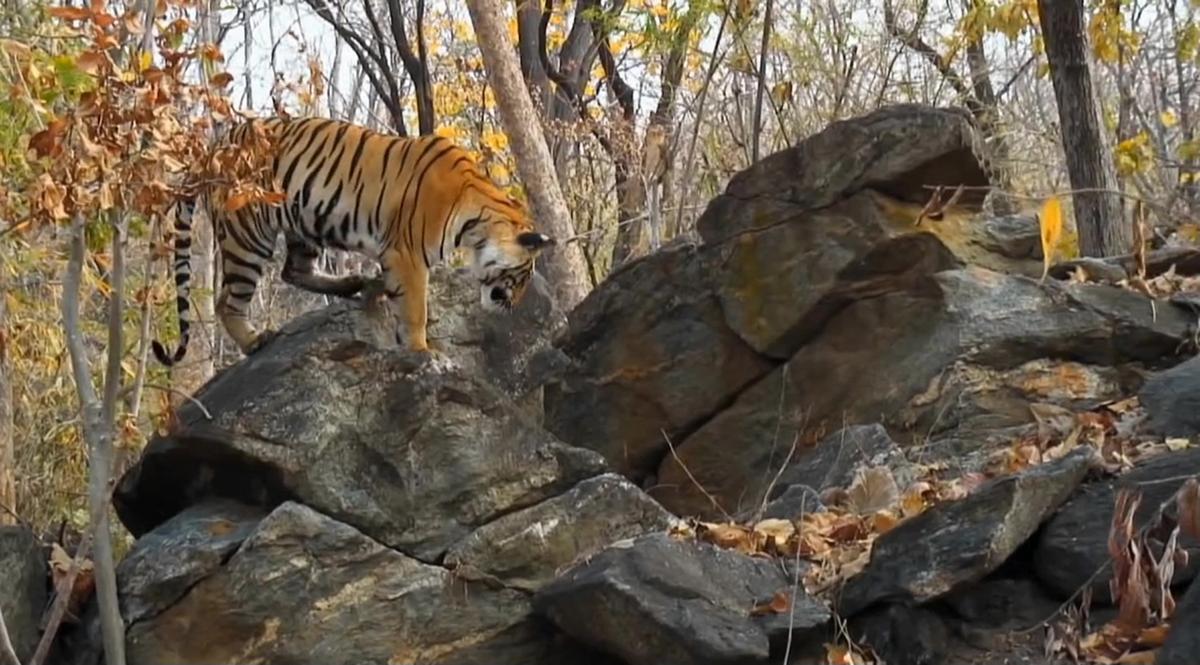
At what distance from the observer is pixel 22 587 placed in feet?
20.4

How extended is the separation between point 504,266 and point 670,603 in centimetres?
296

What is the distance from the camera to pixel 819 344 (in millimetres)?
7859

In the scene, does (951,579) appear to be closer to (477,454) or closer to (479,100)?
(477,454)

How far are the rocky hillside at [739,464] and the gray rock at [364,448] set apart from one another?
1cm

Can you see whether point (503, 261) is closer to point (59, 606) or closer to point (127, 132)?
point (127, 132)

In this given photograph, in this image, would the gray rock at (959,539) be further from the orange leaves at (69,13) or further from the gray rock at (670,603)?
the orange leaves at (69,13)

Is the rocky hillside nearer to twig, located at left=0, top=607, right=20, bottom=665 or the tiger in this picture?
the tiger

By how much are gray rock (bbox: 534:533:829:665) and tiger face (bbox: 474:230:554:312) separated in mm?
2446

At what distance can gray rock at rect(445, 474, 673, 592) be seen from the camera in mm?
6164

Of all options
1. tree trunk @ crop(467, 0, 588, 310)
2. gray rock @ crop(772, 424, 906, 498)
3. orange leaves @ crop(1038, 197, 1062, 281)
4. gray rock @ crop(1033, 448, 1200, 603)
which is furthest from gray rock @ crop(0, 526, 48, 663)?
tree trunk @ crop(467, 0, 588, 310)

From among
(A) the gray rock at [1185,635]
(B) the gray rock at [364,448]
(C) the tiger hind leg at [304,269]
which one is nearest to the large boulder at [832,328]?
(B) the gray rock at [364,448]

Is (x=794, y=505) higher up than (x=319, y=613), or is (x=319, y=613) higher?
(x=794, y=505)

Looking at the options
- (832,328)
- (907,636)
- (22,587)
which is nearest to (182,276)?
(22,587)

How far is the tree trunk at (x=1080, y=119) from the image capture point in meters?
9.23
